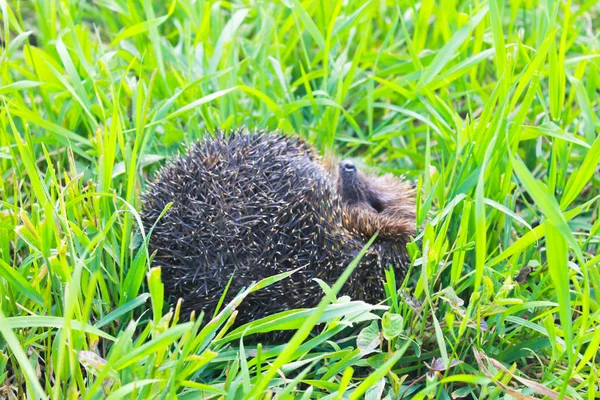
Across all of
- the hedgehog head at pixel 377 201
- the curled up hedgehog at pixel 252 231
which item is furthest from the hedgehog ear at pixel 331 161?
the curled up hedgehog at pixel 252 231

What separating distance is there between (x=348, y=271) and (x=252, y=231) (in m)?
0.97

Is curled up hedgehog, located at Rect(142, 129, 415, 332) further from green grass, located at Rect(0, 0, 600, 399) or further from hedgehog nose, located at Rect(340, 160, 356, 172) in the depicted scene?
hedgehog nose, located at Rect(340, 160, 356, 172)

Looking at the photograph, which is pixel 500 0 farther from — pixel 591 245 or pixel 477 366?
pixel 477 366

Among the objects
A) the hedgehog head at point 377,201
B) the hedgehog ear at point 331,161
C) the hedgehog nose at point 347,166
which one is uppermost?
the hedgehog nose at point 347,166

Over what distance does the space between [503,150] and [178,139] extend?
1925mm

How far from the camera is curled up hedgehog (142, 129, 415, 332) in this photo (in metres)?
3.13

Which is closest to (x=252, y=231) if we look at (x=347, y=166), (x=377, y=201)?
(x=347, y=166)

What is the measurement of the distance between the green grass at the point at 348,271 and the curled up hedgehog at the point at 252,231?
0.53 ft

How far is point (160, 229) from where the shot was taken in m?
3.24

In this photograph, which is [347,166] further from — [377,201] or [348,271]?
[348,271]

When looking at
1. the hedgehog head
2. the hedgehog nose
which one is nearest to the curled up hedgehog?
the hedgehog head

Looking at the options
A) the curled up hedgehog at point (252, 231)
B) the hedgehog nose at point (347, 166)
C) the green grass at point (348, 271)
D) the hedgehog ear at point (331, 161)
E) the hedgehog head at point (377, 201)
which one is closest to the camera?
the green grass at point (348, 271)

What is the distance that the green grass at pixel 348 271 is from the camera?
2.56 metres

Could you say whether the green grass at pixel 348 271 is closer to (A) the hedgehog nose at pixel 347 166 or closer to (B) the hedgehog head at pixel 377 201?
(B) the hedgehog head at pixel 377 201
